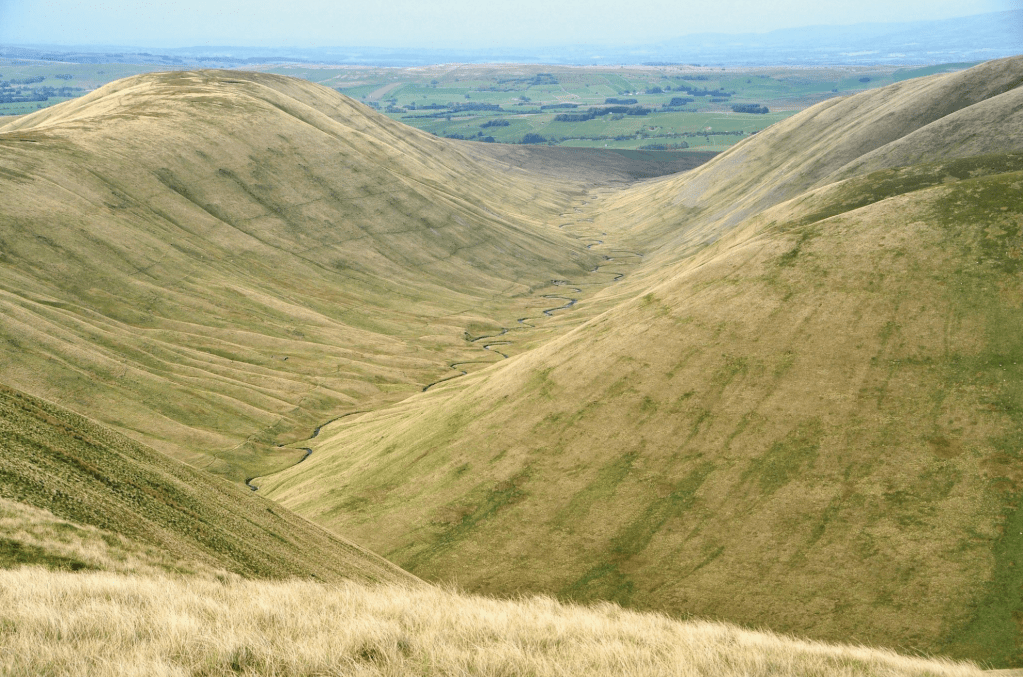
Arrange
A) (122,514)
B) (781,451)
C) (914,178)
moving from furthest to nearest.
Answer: (914,178) → (781,451) → (122,514)

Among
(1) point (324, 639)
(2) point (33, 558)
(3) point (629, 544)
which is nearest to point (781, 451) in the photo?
(3) point (629, 544)

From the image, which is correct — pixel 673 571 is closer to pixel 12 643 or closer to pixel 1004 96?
pixel 12 643

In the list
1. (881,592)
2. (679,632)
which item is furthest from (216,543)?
(881,592)

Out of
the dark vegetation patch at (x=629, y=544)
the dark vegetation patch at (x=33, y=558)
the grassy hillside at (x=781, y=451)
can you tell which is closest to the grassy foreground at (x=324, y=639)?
the dark vegetation patch at (x=33, y=558)

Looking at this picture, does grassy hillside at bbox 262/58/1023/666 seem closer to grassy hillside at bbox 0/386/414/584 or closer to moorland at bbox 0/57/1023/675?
moorland at bbox 0/57/1023/675

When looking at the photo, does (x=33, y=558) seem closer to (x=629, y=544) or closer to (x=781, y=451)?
(x=629, y=544)

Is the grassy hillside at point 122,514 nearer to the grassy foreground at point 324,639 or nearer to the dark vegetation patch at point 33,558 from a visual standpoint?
the dark vegetation patch at point 33,558
